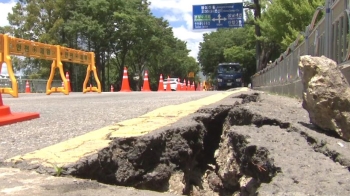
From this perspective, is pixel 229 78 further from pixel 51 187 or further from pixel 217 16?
pixel 51 187

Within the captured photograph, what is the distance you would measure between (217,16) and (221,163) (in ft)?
87.9

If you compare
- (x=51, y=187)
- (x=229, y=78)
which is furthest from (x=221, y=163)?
(x=229, y=78)

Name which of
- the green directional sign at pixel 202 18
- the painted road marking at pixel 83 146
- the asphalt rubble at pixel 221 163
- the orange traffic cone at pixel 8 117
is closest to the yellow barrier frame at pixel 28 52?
the orange traffic cone at pixel 8 117

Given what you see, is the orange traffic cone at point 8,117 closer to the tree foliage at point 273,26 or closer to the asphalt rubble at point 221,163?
the asphalt rubble at point 221,163

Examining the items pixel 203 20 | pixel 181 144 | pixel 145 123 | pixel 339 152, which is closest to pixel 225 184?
pixel 181 144

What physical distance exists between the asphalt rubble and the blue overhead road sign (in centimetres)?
2567

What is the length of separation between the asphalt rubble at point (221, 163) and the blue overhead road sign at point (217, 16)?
84.2 feet

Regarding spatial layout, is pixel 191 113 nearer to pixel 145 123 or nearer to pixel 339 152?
pixel 145 123

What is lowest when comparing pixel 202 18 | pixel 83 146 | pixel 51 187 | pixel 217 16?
pixel 51 187

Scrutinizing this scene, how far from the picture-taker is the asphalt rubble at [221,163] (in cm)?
248

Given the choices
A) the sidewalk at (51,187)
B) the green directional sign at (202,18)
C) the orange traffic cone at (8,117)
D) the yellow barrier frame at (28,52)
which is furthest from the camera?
the green directional sign at (202,18)

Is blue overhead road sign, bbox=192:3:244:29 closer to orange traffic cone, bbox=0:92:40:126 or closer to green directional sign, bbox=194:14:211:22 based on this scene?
green directional sign, bbox=194:14:211:22

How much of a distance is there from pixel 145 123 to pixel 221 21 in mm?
26533

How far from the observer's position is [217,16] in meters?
30.2
